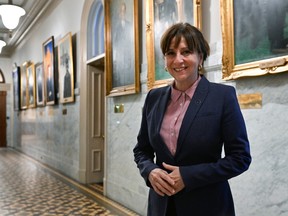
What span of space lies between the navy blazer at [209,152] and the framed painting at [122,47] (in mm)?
4030

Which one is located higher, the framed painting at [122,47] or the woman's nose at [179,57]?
the framed painting at [122,47]

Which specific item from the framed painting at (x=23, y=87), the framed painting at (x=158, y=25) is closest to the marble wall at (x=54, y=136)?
the framed painting at (x=23, y=87)

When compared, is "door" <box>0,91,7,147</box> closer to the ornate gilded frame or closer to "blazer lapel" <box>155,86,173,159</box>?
the ornate gilded frame

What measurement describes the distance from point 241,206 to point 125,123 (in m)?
3.05

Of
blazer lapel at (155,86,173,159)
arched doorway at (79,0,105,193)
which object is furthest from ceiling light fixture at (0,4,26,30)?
blazer lapel at (155,86,173,159)

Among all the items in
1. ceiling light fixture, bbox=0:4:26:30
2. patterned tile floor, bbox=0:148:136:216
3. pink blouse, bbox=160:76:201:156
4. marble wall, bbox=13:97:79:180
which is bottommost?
patterned tile floor, bbox=0:148:136:216

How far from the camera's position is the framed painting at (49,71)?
1060 cm

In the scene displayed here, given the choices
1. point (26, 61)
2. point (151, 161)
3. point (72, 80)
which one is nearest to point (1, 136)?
point (26, 61)

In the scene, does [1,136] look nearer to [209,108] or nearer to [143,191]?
[143,191]

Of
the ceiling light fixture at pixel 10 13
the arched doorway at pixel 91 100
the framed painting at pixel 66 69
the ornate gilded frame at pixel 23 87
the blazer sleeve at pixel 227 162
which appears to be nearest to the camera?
the blazer sleeve at pixel 227 162

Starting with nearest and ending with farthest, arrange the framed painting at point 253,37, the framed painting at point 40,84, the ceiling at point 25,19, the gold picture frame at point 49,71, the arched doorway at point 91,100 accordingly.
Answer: the framed painting at point 253,37, the arched doorway at point 91,100, the gold picture frame at point 49,71, the ceiling at point 25,19, the framed painting at point 40,84

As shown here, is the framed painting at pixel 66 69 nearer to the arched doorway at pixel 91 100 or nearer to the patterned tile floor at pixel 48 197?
the arched doorway at pixel 91 100

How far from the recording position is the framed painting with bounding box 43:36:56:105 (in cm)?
1060

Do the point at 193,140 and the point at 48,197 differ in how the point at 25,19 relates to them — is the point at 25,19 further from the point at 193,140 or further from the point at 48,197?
the point at 193,140
